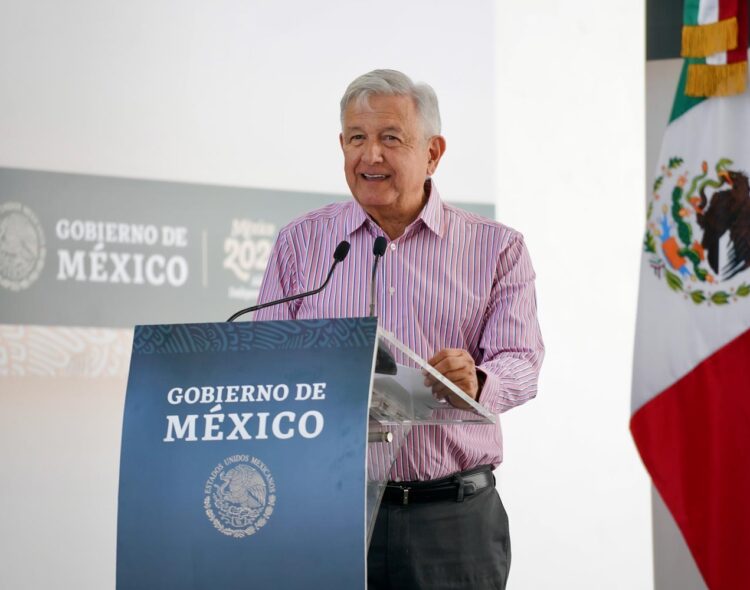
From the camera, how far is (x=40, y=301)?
3.34 metres

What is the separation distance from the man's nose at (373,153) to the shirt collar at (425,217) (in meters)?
0.14

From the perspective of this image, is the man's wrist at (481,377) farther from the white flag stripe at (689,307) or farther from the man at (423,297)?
the white flag stripe at (689,307)

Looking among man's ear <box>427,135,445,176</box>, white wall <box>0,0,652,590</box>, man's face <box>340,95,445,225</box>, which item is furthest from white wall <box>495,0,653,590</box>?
man's face <box>340,95,445,225</box>

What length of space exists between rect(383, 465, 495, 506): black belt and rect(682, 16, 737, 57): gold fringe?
229cm

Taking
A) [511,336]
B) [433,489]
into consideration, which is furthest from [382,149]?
[433,489]

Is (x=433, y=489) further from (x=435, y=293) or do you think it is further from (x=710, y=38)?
(x=710, y=38)

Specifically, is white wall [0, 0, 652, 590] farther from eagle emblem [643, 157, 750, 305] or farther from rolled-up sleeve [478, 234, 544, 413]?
rolled-up sleeve [478, 234, 544, 413]

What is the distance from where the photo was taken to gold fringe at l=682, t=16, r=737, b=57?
150 inches

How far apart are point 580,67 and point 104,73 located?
6.17ft

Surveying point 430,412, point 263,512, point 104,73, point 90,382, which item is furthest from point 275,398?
point 104,73

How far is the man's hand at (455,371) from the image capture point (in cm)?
183

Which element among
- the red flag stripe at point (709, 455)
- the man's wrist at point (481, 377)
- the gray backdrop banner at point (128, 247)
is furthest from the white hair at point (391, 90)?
the red flag stripe at point (709, 455)

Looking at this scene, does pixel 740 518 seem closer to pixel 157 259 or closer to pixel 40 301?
pixel 157 259

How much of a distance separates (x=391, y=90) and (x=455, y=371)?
710 mm
